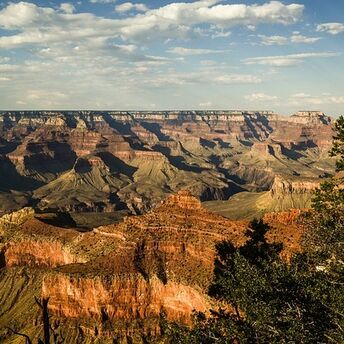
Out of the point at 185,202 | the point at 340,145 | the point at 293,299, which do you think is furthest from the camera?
the point at 185,202

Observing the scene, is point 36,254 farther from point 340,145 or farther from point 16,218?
point 340,145

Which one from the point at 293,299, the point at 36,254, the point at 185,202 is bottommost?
the point at 36,254

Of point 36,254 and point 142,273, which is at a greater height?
point 142,273

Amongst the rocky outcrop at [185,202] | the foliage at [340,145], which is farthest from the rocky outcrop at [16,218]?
the foliage at [340,145]

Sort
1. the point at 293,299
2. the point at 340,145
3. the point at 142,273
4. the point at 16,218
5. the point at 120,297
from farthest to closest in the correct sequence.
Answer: the point at 16,218
the point at 142,273
the point at 120,297
the point at 340,145
the point at 293,299

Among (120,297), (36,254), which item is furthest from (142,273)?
(36,254)

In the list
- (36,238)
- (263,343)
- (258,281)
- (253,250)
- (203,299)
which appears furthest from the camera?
(36,238)

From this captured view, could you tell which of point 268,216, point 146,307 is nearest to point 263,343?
point 146,307

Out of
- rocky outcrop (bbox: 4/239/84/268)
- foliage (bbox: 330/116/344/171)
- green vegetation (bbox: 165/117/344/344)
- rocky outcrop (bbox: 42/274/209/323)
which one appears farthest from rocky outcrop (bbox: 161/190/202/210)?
foliage (bbox: 330/116/344/171)

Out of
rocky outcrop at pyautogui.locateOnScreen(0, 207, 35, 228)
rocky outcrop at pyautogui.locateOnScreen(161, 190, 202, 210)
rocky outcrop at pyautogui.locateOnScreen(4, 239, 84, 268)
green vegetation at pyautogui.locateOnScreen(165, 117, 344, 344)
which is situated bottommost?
rocky outcrop at pyautogui.locateOnScreen(4, 239, 84, 268)

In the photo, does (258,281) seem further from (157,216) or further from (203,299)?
(157,216)

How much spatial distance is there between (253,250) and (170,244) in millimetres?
31407

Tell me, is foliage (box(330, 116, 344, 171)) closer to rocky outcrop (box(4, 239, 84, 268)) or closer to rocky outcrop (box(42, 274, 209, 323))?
rocky outcrop (box(42, 274, 209, 323))

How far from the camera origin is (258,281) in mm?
43469
